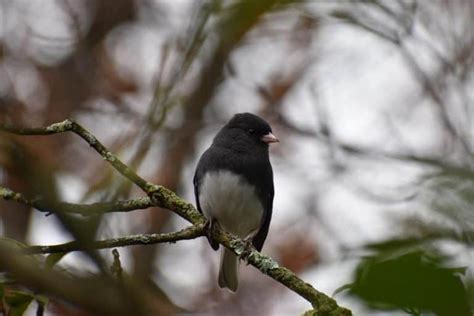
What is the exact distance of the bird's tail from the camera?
11.2 feet

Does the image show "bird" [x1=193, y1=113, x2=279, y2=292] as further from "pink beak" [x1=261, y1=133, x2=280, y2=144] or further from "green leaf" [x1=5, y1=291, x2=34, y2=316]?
"green leaf" [x1=5, y1=291, x2=34, y2=316]

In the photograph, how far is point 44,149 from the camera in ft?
15.9

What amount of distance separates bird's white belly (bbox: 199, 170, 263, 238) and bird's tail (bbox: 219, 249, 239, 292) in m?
0.23

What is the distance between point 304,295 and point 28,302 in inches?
20.5

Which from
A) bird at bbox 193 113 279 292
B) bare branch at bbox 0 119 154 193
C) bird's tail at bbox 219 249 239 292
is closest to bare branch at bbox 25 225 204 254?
bare branch at bbox 0 119 154 193

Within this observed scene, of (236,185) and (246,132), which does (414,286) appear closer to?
(236,185)

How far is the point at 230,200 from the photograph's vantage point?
315cm

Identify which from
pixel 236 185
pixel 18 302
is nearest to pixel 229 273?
pixel 236 185

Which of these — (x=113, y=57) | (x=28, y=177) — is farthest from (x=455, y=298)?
(x=113, y=57)

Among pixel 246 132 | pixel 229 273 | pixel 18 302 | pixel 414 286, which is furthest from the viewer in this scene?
pixel 246 132

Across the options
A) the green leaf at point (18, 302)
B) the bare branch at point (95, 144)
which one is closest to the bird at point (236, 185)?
the bare branch at point (95, 144)

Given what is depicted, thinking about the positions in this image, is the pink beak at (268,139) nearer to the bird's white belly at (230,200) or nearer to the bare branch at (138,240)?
the bird's white belly at (230,200)

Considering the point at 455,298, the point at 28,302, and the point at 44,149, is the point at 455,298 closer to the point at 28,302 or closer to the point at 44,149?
the point at 28,302

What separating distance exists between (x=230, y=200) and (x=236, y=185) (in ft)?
0.26
